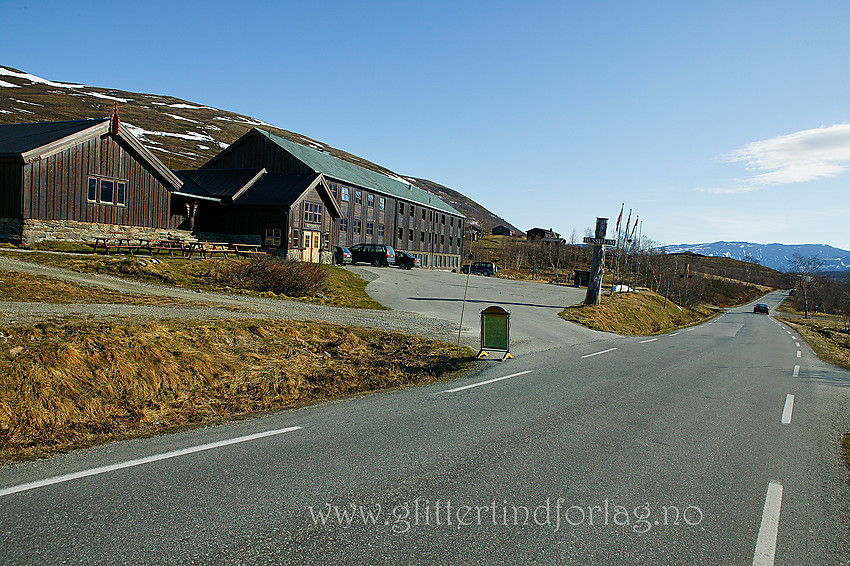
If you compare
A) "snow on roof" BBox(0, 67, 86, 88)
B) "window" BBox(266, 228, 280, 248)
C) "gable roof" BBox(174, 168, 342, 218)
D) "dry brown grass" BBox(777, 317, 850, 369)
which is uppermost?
"snow on roof" BBox(0, 67, 86, 88)

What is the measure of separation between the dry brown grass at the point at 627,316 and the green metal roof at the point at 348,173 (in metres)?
26.9

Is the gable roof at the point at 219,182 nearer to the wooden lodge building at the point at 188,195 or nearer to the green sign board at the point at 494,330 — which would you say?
the wooden lodge building at the point at 188,195

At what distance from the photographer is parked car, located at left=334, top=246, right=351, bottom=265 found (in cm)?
4500

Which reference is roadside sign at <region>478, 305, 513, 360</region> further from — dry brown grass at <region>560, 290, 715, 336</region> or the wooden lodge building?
the wooden lodge building

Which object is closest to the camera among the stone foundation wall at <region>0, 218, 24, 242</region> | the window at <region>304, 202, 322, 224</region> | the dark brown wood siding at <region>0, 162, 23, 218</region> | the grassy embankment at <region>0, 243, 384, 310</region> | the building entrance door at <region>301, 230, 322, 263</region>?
the grassy embankment at <region>0, 243, 384, 310</region>

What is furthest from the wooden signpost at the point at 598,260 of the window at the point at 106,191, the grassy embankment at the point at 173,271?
the window at the point at 106,191

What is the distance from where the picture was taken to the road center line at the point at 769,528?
3.88m

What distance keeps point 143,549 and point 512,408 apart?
5314mm

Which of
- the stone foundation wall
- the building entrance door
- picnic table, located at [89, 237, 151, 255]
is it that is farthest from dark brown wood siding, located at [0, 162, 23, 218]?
the building entrance door

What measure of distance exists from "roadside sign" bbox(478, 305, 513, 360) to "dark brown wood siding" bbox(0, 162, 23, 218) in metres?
24.3

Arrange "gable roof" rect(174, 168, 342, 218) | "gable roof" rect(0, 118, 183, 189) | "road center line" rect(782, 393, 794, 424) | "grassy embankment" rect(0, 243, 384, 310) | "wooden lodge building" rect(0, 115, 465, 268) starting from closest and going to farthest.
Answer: "road center line" rect(782, 393, 794, 424) < "grassy embankment" rect(0, 243, 384, 310) < "gable roof" rect(0, 118, 183, 189) < "wooden lodge building" rect(0, 115, 465, 268) < "gable roof" rect(174, 168, 342, 218)

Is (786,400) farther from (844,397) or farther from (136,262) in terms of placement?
(136,262)

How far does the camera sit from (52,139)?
27297 mm

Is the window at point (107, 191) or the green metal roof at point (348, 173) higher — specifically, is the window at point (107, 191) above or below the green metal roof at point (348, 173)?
below
